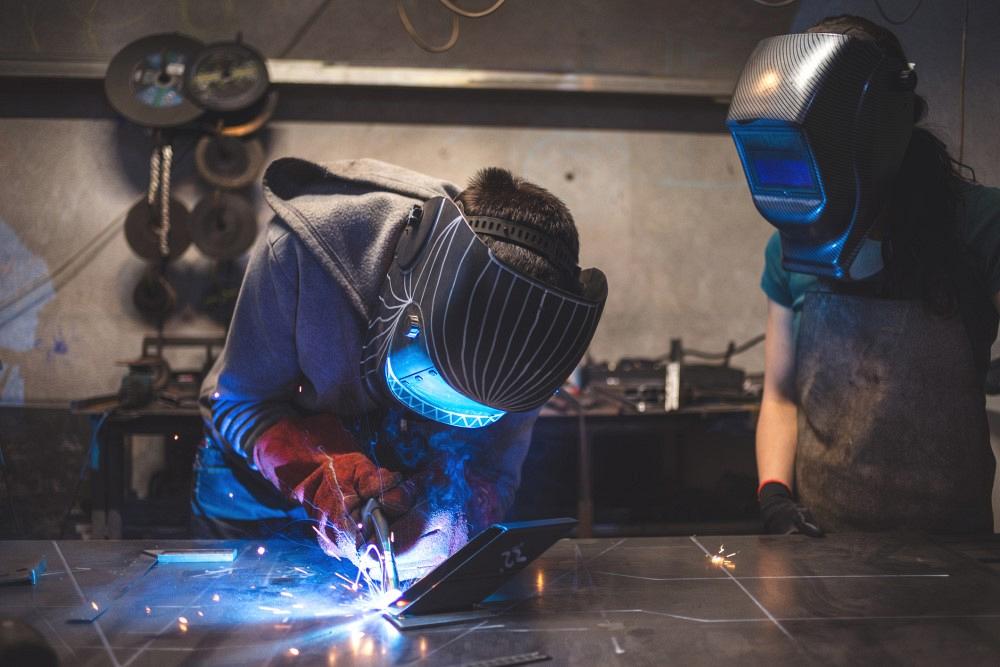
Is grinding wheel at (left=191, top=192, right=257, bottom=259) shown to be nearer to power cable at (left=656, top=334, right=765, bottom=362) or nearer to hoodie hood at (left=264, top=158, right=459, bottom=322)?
power cable at (left=656, top=334, right=765, bottom=362)

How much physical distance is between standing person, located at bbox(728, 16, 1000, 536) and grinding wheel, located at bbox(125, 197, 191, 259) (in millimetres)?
2740

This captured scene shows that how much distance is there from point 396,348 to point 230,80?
250cm

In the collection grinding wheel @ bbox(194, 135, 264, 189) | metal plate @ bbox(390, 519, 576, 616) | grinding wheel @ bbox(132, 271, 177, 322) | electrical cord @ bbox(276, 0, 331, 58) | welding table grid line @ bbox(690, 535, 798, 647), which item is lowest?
welding table grid line @ bbox(690, 535, 798, 647)

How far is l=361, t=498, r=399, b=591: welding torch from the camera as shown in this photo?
1.16 m

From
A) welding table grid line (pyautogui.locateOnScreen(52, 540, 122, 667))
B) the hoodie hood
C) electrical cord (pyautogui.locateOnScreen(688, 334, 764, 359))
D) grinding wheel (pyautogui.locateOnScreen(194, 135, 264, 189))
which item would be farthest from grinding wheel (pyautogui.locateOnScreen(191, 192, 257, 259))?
welding table grid line (pyautogui.locateOnScreen(52, 540, 122, 667))

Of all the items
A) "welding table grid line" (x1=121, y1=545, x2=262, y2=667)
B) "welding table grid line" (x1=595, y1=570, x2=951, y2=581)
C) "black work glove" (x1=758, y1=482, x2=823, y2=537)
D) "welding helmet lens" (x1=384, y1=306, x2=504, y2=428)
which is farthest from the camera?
"black work glove" (x1=758, y1=482, x2=823, y2=537)

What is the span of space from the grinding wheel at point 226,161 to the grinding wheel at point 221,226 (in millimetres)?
73

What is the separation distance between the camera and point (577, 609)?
1110mm

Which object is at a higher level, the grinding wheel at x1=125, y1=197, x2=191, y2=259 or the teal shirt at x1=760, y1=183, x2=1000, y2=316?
the grinding wheel at x1=125, y1=197, x2=191, y2=259

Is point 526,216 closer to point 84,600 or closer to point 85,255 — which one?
point 84,600

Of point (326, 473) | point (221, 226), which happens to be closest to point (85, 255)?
point (221, 226)

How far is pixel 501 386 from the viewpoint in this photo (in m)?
1.07

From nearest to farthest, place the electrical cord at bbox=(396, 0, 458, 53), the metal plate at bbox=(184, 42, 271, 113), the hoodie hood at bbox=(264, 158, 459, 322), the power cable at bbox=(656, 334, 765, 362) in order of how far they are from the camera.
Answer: the hoodie hood at bbox=(264, 158, 459, 322) < the electrical cord at bbox=(396, 0, 458, 53) < the metal plate at bbox=(184, 42, 271, 113) < the power cable at bbox=(656, 334, 765, 362)

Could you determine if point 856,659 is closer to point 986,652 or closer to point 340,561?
point 986,652
